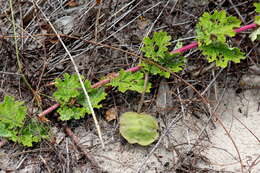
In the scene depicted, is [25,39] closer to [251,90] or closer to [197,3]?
[197,3]

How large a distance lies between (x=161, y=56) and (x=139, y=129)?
0.54 m

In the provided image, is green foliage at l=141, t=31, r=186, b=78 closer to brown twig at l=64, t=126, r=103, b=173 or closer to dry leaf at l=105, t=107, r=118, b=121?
dry leaf at l=105, t=107, r=118, b=121

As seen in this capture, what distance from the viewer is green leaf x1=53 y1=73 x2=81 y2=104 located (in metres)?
2.42

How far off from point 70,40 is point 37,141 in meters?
0.86

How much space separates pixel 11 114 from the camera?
2357 millimetres

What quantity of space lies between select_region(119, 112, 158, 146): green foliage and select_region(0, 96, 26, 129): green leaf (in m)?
0.68

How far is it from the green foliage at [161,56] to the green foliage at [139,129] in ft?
1.16

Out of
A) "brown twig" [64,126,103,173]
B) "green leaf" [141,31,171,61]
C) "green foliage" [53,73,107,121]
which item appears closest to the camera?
"brown twig" [64,126,103,173]

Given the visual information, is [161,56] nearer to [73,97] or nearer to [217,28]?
[217,28]

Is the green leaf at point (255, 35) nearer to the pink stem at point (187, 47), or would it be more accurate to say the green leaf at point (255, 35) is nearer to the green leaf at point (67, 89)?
the pink stem at point (187, 47)

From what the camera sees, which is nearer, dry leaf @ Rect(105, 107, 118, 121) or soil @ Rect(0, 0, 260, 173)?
soil @ Rect(0, 0, 260, 173)

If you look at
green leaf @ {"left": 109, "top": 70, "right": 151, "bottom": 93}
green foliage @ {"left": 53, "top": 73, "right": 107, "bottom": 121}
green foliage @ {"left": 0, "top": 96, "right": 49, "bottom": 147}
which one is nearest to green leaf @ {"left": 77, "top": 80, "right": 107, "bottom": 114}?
green foliage @ {"left": 53, "top": 73, "right": 107, "bottom": 121}

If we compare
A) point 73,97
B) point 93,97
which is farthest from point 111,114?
point 73,97

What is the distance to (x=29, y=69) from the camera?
105 inches
